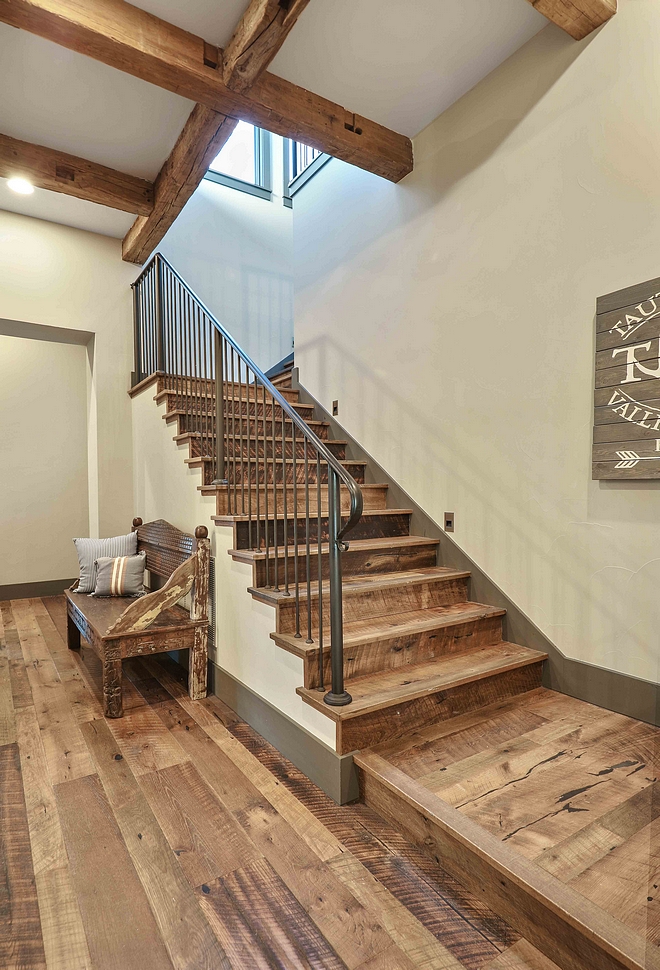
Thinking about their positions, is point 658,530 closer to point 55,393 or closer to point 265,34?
point 265,34

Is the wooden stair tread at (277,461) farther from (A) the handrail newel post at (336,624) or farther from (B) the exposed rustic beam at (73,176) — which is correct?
(B) the exposed rustic beam at (73,176)

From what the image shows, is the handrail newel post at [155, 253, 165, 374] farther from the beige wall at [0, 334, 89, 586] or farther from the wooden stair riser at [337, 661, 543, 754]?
Result: the wooden stair riser at [337, 661, 543, 754]

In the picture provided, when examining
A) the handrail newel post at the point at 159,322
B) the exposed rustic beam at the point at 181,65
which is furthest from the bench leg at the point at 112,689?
the exposed rustic beam at the point at 181,65

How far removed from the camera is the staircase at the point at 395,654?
135 centimetres

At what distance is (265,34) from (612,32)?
1537 millimetres

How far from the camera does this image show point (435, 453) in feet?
10.8

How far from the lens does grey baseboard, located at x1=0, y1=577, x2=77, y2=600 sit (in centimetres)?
527

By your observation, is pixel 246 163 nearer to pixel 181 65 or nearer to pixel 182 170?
pixel 182 170

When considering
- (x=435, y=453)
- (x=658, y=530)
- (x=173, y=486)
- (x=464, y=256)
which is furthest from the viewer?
(x=173, y=486)

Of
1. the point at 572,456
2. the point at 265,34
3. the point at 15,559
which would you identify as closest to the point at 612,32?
the point at 265,34

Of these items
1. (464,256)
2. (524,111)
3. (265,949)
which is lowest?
(265,949)

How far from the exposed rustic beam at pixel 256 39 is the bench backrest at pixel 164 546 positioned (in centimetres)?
A: 237

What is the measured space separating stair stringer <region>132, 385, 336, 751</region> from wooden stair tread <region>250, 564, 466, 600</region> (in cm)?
7

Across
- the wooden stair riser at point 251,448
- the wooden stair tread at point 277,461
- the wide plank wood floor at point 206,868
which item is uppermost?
the wooden stair riser at point 251,448
